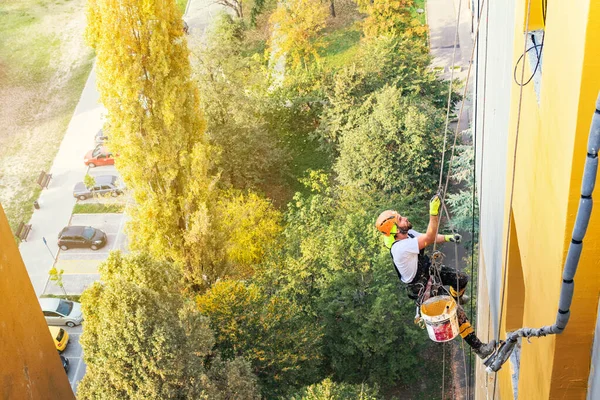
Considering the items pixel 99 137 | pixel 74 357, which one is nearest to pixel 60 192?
pixel 99 137

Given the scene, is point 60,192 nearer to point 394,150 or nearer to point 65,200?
point 65,200

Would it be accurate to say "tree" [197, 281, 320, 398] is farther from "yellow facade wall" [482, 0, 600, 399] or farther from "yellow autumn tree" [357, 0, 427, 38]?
"yellow autumn tree" [357, 0, 427, 38]

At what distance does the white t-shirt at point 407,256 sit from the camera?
31.3 feet

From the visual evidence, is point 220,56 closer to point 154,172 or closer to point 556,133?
point 154,172

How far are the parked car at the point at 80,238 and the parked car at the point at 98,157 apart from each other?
13.5 feet

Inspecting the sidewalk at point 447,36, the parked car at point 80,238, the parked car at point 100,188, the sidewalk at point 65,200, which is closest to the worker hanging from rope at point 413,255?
the sidewalk at point 65,200

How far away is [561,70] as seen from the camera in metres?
4.83

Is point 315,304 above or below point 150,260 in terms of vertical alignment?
below

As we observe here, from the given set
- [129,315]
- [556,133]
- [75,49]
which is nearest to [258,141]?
[129,315]

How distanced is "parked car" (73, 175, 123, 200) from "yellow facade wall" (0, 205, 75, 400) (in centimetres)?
1415

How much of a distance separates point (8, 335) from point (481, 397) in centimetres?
840

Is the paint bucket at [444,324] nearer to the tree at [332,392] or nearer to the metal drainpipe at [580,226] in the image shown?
the metal drainpipe at [580,226]

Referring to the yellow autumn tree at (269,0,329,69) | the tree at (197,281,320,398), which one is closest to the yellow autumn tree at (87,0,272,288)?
the tree at (197,281,320,398)

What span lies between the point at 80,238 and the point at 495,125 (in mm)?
18755
